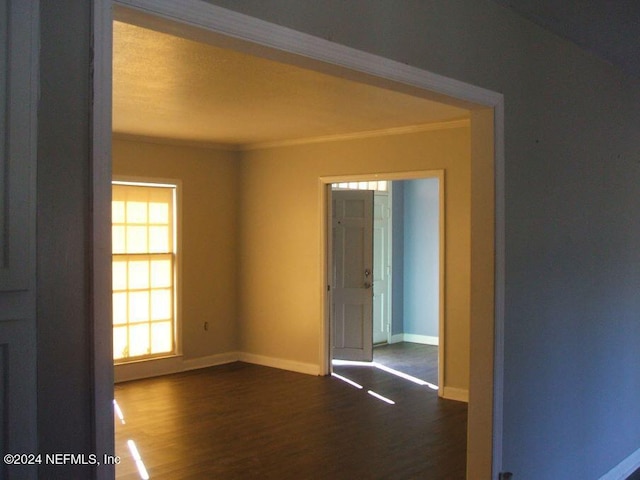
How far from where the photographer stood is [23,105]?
1461 mm

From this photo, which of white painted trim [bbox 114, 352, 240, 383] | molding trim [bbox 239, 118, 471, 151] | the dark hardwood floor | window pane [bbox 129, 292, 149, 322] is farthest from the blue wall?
window pane [bbox 129, 292, 149, 322]

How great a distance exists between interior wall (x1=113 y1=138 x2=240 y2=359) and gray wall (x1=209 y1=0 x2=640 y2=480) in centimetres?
491

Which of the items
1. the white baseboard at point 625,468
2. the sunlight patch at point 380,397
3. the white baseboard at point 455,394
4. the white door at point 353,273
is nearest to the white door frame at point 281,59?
the white baseboard at point 625,468

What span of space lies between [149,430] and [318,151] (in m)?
3.66

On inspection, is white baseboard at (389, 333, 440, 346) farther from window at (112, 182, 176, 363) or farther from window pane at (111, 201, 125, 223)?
window pane at (111, 201, 125, 223)

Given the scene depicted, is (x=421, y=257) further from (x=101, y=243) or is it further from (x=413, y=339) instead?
(x=101, y=243)

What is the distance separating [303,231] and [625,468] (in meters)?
4.27

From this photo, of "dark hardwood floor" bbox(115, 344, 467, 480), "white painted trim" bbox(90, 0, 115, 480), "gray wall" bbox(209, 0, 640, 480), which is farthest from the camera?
"dark hardwood floor" bbox(115, 344, 467, 480)

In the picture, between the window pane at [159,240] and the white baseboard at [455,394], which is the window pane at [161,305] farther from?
the white baseboard at [455,394]

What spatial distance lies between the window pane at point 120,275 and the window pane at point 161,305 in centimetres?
39

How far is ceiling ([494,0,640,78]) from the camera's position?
326 centimetres

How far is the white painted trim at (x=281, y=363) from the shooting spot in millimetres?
7469

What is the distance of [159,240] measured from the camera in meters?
7.49

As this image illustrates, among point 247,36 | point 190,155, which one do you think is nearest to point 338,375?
point 190,155
